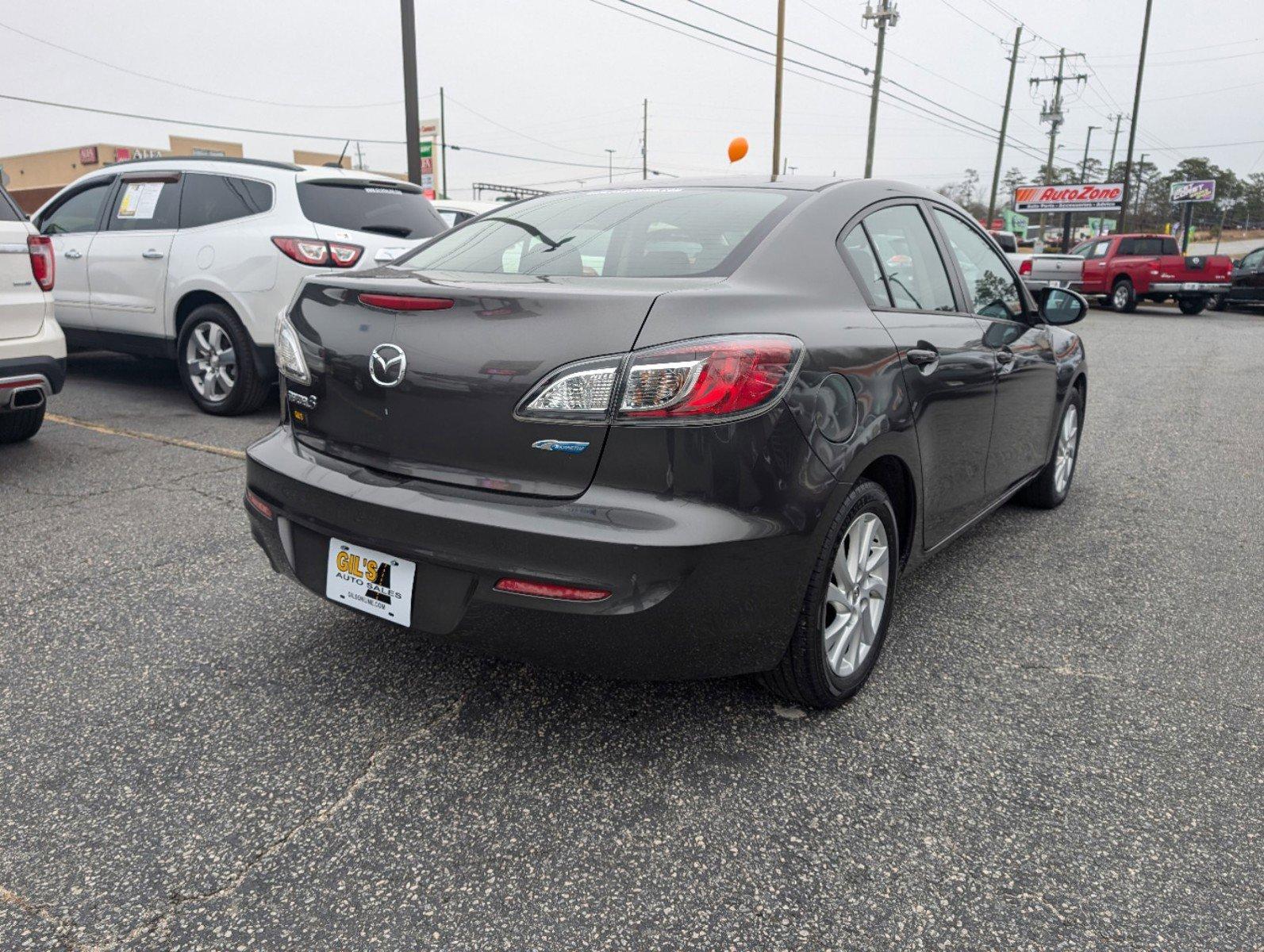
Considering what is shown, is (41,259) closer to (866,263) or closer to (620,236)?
(620,236)

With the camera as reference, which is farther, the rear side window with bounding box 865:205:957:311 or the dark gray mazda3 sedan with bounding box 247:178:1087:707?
the rear side window with bounding box 865:205:957:311

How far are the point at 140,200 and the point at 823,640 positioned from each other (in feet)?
20.8

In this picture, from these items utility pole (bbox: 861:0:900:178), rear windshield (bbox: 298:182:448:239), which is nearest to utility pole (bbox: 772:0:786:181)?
utility pole (bbox: 861:0:900:178)

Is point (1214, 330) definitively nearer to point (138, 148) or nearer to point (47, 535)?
point (47, 535)

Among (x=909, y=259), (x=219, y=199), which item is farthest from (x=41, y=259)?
(x=909, y=259)

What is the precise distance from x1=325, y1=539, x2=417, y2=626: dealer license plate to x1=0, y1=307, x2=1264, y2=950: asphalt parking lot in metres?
0.37

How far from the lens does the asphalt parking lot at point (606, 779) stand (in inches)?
74.8

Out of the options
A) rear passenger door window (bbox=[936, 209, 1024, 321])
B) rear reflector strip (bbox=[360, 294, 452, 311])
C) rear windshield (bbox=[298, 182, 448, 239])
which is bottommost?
rear reflector strip (bbox=[360, 294, 452, 311])

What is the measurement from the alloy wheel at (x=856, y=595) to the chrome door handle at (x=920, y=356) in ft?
1.61

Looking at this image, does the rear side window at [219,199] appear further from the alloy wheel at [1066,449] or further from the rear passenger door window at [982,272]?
the alloy wheel at [1066,449]

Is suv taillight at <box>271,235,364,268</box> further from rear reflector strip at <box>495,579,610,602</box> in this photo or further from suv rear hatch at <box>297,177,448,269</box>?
rear reflector strip at <box>495,579,610,602</box>

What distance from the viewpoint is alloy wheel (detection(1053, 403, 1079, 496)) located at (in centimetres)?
471

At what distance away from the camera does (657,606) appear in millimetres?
2121

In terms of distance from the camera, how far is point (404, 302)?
7.87ft
